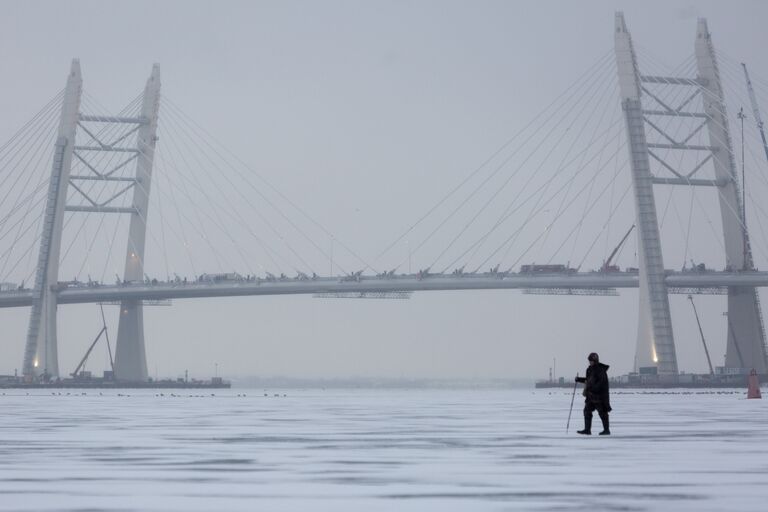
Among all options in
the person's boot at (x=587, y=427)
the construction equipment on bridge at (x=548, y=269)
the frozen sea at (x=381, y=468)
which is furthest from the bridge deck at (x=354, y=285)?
the person's boot at (x=587, y=427)

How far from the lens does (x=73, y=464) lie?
2117 cm

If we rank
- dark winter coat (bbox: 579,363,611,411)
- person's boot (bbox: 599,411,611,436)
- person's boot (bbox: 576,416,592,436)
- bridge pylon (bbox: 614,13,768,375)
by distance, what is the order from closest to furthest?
1. dark winter coat (bbox: 579,363,611,411)
2. person's boot (bbox: 599,411,611,436)
3. person's boot (bbox: 576,416,592,436)
4. bridge pylon (bbox: 614,13,768,375)

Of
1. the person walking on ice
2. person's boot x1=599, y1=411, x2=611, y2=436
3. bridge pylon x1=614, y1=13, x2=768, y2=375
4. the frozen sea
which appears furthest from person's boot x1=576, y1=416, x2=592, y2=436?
bridge pylon x1=614, y1=13, x2=768, y2=375

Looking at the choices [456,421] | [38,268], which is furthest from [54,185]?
[456,421]

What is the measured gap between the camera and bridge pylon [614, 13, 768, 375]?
103312mm

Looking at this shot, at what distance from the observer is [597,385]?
29.0 meters

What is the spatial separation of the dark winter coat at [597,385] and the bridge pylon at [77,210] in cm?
9528

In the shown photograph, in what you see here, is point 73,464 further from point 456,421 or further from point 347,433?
point 456,421

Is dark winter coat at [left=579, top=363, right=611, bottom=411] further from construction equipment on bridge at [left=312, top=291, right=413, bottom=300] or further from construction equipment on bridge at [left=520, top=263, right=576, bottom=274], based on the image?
construction equipment on bridge at [left=312, top=291, right=413, bottom=300]

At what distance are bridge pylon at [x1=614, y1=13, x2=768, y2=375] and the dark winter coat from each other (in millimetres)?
74965

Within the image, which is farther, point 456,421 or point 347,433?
point 456,421

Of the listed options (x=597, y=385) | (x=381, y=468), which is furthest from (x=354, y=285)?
(x=381, y=468)

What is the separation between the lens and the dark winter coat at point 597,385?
2883 centimetres

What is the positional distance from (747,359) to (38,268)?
57.8 m
